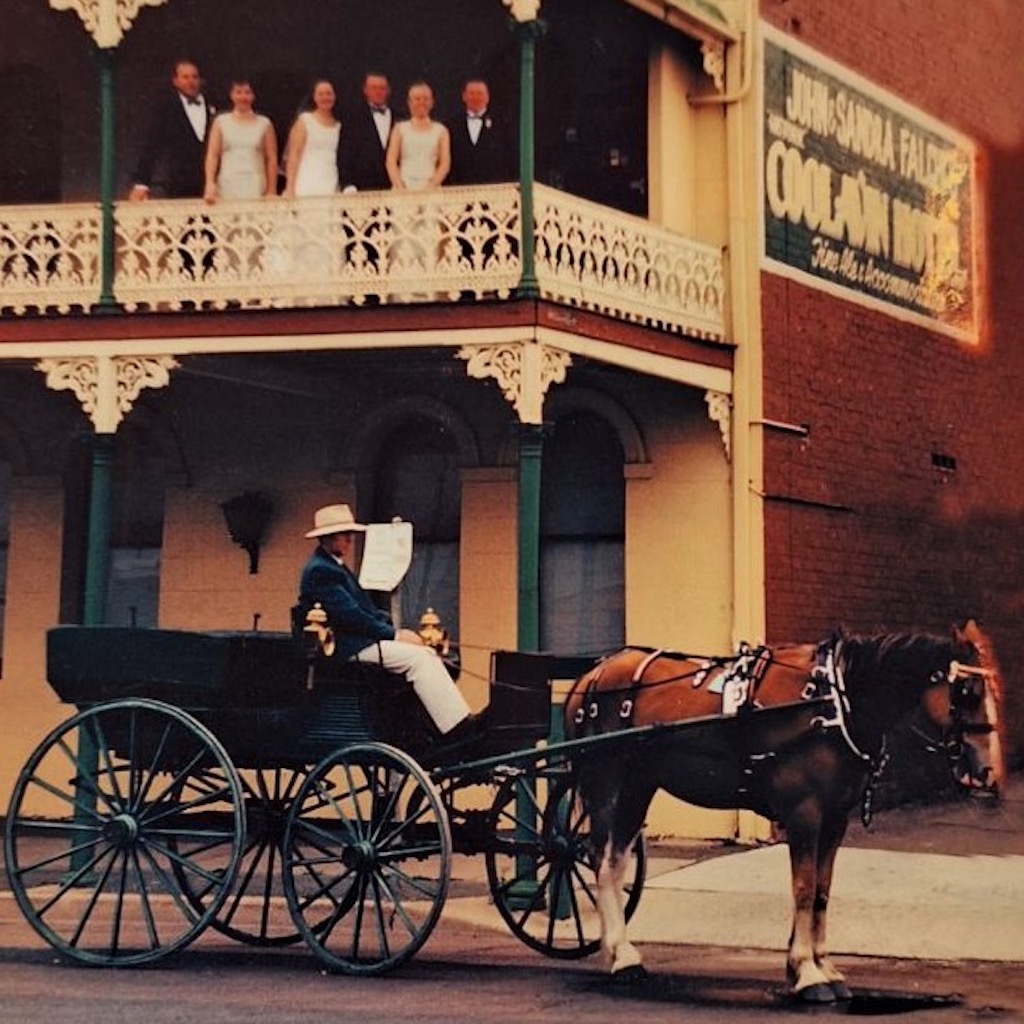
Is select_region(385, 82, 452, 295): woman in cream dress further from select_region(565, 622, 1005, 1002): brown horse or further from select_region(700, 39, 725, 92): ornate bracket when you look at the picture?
select_region(565, 622, 1005, 1002): brown horse

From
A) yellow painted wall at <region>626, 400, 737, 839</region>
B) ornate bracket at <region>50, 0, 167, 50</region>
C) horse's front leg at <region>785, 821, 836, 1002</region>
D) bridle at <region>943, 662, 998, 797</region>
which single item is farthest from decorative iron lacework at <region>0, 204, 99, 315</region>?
bridle at <region>943, 662, 998, 797</region>

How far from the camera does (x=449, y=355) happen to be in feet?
49.9

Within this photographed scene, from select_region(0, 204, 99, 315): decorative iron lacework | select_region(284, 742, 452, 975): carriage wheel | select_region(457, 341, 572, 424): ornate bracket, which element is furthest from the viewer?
select_region(0, 204, 99, 315): decorative iron lacework

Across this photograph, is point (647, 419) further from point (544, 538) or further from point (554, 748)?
point (554, 748)

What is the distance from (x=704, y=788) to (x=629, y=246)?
643cm

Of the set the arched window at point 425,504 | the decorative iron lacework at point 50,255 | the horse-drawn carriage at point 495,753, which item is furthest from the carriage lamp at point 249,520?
the horse-drawn carriage at point 495,753

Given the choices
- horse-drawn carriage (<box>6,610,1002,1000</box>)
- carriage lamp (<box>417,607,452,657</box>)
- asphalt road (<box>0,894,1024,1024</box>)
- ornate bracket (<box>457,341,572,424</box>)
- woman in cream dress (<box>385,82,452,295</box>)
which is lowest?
asphalt road (<box>0,894,1024,1024</box>)

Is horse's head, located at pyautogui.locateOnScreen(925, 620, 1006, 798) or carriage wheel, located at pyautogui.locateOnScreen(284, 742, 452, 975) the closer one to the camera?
horse's head, located at pyautogui.locateOnScreen(925, 620, 1006, 798)

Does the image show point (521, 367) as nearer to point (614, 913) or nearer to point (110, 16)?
point (110, 16)

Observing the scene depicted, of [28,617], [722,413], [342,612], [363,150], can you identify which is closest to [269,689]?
[342,612]

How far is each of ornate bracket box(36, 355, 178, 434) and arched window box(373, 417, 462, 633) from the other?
294 centimetres

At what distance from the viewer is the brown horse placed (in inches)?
345

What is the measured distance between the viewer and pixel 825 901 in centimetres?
898

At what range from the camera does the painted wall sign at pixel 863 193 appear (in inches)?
664
